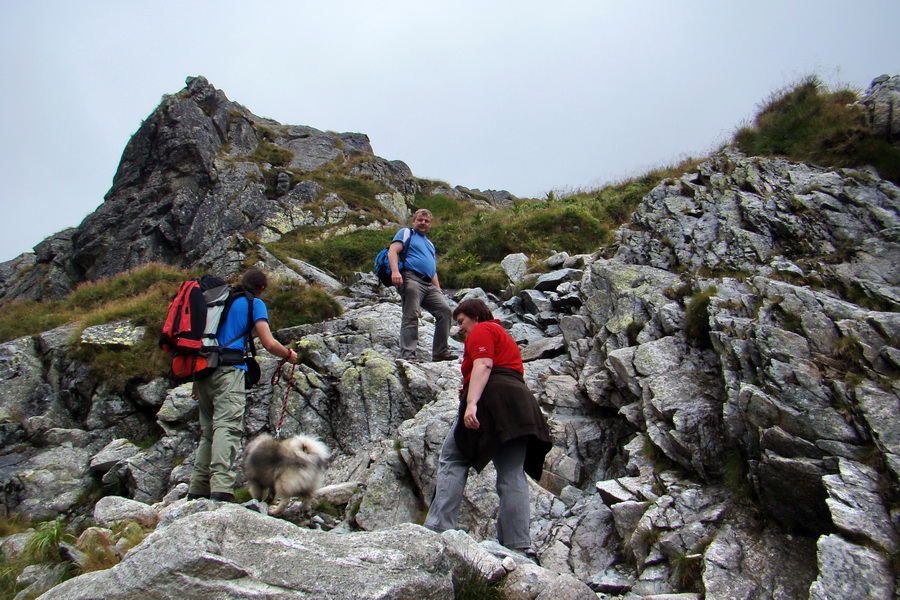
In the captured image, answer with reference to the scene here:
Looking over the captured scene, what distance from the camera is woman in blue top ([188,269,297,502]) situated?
6074 millimetres

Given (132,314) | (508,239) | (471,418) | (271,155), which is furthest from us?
(271,155)

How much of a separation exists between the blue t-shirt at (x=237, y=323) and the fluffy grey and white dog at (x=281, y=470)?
116 cm

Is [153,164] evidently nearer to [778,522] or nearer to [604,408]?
[604,408]

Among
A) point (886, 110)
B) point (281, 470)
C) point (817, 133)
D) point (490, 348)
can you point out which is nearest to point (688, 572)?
point (490, 348)

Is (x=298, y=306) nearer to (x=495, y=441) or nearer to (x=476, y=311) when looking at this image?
(x=476, y=311)

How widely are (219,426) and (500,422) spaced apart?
12.1 ft

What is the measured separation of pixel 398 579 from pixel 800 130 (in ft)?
46.4

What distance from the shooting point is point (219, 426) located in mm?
6215

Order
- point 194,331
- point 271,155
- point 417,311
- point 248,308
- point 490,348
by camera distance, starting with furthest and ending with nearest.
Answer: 1. point 271,155
2. point 417,311
3. point 248,308
4. point 194,331
5. point 490,348

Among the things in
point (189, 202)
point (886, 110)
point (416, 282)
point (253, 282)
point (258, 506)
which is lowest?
point (258, 506)

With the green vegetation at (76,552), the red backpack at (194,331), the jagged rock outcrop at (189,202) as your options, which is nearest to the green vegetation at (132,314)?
the jagged rock outcrop at (189,202)

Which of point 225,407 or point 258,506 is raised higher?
point 225,407

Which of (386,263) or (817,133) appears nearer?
(386,263)

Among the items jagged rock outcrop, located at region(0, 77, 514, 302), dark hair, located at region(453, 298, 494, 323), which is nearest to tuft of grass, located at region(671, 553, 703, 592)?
dark hair, located at region(453, 298, 494, 323)
